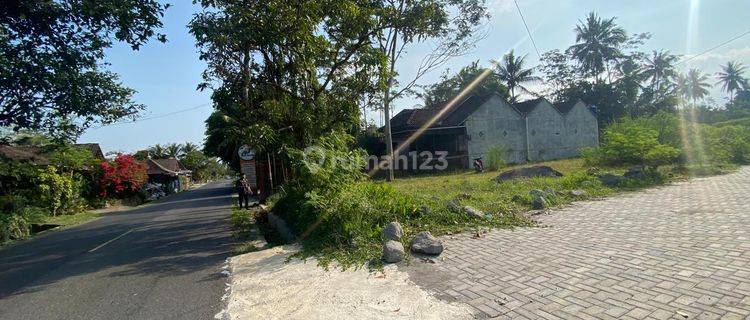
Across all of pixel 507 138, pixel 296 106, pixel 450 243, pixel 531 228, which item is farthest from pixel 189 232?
pixel 507 138

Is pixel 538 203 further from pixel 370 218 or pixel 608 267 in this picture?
pixel 608 267

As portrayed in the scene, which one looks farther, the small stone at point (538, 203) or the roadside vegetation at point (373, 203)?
the small stone at point (538, 203)

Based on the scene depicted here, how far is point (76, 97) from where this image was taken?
10.9 metres

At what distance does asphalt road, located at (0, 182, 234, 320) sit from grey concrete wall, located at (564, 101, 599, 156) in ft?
95.2

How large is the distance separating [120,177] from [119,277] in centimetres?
2379

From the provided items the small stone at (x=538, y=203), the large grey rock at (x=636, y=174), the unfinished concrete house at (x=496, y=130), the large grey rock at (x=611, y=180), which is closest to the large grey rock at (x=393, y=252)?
the small stone at (x=538, y=203)

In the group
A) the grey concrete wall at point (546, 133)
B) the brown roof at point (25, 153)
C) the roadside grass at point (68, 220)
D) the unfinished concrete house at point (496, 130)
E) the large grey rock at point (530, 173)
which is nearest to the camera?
the large grey rock at point (530, 173)

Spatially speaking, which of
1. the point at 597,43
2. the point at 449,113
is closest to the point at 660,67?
the point at 597,43

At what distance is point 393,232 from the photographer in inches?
242

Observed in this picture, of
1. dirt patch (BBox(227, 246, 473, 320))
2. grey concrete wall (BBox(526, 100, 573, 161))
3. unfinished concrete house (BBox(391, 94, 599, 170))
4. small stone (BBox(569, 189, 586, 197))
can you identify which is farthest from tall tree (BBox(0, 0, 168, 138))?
grey concrete wall (BBox(526, 100, 573, 161))

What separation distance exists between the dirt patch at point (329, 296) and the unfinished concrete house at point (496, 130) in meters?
21.8

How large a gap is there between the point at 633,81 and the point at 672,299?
46315 mm

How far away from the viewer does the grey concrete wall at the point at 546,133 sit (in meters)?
29.5

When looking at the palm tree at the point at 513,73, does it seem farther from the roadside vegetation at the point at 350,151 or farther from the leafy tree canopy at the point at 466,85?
the roadside vegetation at the point at 350,151
